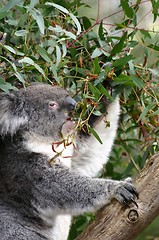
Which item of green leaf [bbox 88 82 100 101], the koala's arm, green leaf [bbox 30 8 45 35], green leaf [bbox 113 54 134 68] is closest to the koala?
the koala's arm

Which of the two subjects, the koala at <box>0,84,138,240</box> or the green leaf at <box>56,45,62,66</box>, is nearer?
the green leaf at <box>56,45,62,66</box>

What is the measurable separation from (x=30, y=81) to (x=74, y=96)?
0.28m

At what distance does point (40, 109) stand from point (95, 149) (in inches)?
19.6

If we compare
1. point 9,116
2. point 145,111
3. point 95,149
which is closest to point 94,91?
point 145,111

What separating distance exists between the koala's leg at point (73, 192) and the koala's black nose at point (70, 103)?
1.16 ft

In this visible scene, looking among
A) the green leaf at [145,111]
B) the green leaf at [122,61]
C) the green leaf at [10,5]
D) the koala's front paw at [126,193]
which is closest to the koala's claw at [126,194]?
the koala's front paw at [126,193]

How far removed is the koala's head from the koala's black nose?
2 centimetres

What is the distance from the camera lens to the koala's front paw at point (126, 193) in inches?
112

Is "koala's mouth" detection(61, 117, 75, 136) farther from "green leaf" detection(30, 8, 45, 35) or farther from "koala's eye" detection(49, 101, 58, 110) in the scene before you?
"green leaf" detection(30, 8, 45, 35)

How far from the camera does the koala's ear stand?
333cm

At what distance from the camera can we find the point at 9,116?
11.0 feet

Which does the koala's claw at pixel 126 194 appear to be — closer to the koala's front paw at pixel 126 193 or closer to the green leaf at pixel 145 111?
the koala's front paw at pixel 126 193

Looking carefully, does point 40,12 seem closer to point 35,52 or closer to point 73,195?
point 35,52

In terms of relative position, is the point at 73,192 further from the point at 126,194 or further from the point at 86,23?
the point at 86,23
